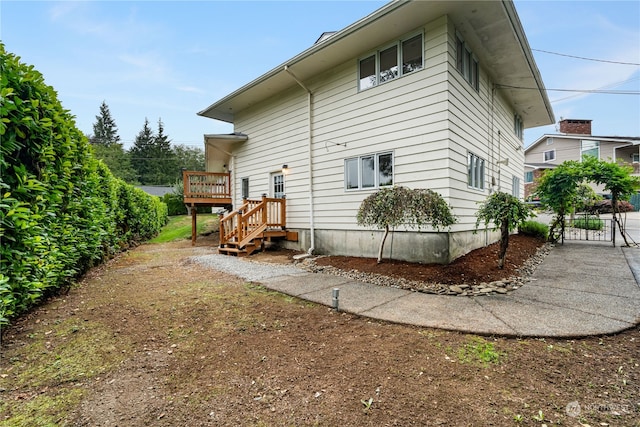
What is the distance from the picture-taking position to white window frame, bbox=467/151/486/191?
706cm

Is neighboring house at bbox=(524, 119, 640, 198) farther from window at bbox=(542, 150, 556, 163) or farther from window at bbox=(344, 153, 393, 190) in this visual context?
window at bbox=(344, 153, 393, 190)

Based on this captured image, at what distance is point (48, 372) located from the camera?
2213 millimetres

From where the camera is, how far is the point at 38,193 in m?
3.13

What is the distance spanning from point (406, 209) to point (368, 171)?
6.69 feet

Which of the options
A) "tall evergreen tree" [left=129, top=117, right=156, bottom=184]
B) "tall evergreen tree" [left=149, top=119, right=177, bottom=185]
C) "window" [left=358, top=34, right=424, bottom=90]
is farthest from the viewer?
"tall evergreen tree" [left=129, top=117, right=156, bottom=184]

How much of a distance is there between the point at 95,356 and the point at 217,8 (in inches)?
457

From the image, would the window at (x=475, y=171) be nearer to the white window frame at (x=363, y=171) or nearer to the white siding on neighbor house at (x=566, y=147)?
the white window frame at (x=363, y=171)

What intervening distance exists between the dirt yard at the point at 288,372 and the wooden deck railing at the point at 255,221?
478 cm

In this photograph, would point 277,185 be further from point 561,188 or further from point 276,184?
point 561,188

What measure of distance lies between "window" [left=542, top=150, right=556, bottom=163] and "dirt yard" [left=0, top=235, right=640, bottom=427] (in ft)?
97.4

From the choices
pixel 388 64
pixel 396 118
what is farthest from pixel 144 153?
pixel 396 118

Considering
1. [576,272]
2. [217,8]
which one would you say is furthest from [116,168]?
[576,272]

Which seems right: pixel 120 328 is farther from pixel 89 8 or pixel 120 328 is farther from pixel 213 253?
pixel 89 8

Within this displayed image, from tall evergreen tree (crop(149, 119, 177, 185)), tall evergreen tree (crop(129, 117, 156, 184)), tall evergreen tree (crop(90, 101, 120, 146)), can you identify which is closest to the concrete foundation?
tall evergreen tree (crop(149, 119, 177, 185))
